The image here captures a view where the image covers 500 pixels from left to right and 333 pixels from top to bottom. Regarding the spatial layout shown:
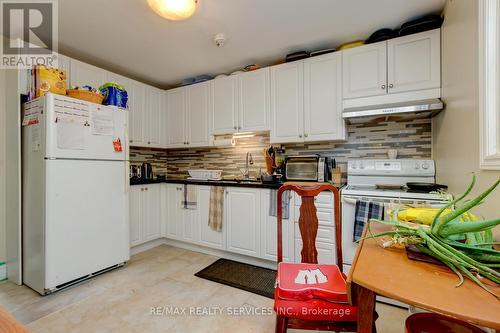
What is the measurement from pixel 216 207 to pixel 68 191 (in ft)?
4.69

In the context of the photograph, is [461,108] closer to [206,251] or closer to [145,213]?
[206,251]

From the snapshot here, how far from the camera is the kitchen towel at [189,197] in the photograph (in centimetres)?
294

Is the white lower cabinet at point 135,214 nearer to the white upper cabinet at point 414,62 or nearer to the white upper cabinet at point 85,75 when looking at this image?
the white upper cabinet at point 85,75

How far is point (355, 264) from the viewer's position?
742mm

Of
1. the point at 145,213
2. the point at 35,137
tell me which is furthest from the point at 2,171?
the point at 145,213

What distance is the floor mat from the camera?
2073 millimetres

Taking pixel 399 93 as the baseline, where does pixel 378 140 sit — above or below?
below

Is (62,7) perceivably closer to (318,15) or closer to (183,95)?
(183,95)

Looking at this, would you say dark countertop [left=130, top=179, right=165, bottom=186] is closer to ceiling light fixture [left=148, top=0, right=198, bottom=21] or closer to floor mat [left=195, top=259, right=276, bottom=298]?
floor mat [left=195, top=259, right=276, bottom=298]

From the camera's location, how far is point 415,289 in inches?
23.5

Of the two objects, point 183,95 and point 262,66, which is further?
point 183,95

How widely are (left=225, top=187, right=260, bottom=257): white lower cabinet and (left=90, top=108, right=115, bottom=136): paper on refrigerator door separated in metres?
1.39

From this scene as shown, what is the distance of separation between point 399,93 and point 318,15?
1.01m

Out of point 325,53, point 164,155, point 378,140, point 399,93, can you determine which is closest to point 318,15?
point 325,53
